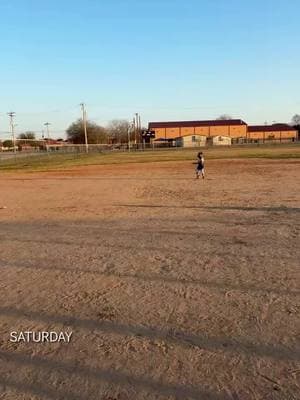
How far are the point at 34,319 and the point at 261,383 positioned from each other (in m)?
2.32

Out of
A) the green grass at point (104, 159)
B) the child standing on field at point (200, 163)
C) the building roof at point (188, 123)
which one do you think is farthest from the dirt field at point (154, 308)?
the building roof at point (188, 123)

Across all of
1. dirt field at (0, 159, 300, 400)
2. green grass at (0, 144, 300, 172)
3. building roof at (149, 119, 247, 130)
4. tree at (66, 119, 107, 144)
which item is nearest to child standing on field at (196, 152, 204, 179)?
dirt field at (0, 159, 300, 400)

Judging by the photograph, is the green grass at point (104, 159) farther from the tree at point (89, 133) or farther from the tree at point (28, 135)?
the tree at point (28, 135)

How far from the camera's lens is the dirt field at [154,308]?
3.19 metres

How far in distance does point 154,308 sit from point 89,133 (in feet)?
415

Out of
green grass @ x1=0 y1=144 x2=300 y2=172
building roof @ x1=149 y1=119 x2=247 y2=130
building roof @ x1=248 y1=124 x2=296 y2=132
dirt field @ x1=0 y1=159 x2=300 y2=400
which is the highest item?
building roof @ x1=149 y1=119 x2=247 y2=130

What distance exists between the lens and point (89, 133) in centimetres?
12825

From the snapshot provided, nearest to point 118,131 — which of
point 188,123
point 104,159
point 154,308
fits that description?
point 188,123

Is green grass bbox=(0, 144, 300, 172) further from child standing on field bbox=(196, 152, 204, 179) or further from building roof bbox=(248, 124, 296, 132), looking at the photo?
building roof bbox=(248, 124, 296, 132)

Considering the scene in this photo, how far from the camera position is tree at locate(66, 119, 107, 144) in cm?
12800

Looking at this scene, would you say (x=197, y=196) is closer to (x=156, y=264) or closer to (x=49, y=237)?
(x=49, y=237)

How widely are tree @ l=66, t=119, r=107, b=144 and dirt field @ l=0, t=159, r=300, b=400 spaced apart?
395 ft

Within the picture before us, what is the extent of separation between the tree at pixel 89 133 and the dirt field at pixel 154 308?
120m

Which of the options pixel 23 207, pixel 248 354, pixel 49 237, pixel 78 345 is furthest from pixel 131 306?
pixel 23 207
